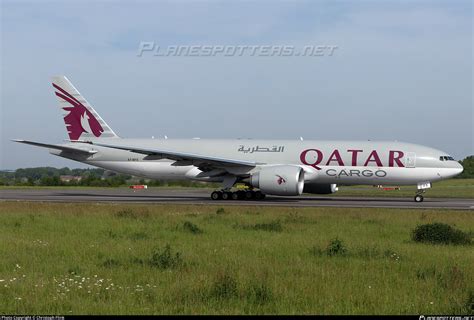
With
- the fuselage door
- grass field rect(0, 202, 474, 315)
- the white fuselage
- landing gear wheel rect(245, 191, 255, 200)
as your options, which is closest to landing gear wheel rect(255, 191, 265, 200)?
landing gear wheel rect(245, 191, 255, 200)

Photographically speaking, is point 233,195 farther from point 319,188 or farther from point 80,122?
point 80,122

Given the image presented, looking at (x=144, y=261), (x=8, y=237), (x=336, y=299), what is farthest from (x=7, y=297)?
(x=8, y=237)

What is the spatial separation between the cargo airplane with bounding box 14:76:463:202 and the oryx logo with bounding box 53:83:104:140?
0.86m

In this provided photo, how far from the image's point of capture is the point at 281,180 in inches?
1305

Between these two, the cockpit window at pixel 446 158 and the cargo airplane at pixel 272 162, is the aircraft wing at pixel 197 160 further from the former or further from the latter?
the cockpit window at pixel 446 158

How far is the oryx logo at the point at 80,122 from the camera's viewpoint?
41844mm

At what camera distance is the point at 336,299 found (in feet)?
28.8

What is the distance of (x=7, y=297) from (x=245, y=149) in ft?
96.1

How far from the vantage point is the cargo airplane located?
113ft

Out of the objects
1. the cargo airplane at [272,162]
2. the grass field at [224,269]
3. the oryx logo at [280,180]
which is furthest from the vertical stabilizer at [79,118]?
the grass field at [224,269]

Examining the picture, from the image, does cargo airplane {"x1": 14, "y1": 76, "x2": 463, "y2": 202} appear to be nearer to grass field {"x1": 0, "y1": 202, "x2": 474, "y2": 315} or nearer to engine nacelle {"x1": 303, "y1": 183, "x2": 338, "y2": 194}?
engine nacelle {"x1": 303, "y1": 183, "x2": 338, "y2": 194}

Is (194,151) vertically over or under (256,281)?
over

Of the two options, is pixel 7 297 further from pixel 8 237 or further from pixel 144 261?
pixel 8 237

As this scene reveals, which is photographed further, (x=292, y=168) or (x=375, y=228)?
(x=292, y=168)
